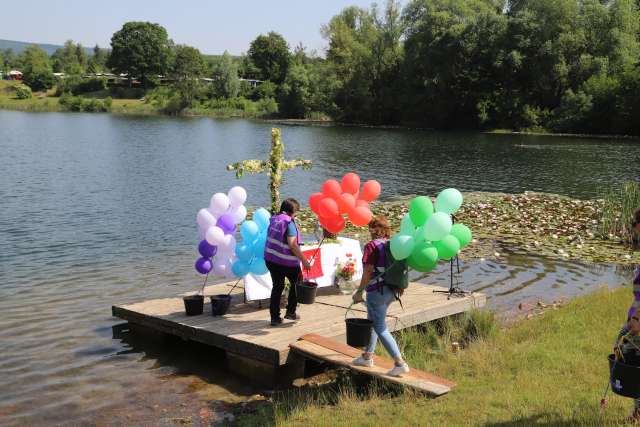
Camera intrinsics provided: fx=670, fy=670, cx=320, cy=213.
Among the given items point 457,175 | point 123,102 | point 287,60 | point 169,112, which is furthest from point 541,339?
point 287,60

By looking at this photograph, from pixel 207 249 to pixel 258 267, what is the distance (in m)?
0.97

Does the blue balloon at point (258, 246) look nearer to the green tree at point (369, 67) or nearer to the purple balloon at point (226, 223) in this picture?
the purple balloon at point (226, 223)

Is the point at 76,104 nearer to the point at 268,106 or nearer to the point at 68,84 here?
the point at 68,84

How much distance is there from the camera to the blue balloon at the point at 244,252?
36.1 feet

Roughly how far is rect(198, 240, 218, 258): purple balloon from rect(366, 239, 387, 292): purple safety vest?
4001 millimetres

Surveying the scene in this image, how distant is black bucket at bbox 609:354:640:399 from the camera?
623cm

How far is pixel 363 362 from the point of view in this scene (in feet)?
28.7

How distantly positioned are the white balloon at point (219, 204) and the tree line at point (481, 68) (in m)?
64.9

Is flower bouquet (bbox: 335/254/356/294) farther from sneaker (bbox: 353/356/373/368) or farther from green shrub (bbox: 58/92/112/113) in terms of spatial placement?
green shrub (bbox: 58/92/112/113)

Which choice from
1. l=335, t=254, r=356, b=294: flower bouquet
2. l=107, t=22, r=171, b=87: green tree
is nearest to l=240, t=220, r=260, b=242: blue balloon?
l=335, t=254, r=356, b=294: flower bouquet

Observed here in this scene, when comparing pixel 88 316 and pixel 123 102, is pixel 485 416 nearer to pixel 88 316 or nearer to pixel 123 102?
pixel 88 316

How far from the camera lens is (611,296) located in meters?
11.9

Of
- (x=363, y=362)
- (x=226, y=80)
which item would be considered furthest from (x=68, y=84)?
(x=363, y=362)

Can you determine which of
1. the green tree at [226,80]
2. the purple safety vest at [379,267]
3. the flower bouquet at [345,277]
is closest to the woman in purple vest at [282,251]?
the purple safety vest at [379,267]
